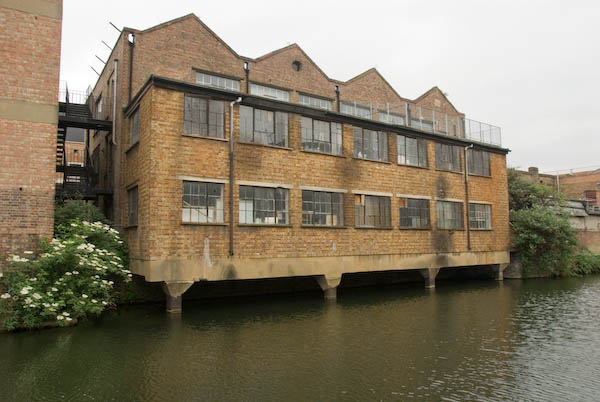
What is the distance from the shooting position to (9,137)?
14.0 meters

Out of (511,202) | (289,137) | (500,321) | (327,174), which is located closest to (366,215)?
(327,174)

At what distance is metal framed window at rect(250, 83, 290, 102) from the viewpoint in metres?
24.2

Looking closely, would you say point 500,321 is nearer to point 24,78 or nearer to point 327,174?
point 327,174

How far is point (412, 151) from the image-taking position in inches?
894

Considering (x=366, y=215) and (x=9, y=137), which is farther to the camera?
(x=366, y=215)

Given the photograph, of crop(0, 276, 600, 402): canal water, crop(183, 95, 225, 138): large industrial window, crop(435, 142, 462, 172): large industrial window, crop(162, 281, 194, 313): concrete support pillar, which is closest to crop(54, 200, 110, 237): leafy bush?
crop(0, 276, 600, 402): canal water

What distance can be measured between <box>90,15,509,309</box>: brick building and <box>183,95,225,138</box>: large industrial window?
0.14ft

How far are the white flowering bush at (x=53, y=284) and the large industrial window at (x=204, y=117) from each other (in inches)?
210

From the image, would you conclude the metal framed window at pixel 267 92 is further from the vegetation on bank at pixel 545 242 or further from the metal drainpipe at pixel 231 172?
the vegetation on bank at pixel 545 242

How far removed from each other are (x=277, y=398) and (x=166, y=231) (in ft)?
29.6

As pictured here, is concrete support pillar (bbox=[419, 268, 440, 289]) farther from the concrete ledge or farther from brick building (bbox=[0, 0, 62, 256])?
brick building (bbox=[0, 0, 62, 256])

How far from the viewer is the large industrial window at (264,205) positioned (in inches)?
667

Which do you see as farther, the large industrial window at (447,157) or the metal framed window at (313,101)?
the metal framed window at (313,101)

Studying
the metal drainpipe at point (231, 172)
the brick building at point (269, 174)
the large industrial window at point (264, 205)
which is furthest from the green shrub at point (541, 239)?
the metal drainpipe at point (231, 172)
